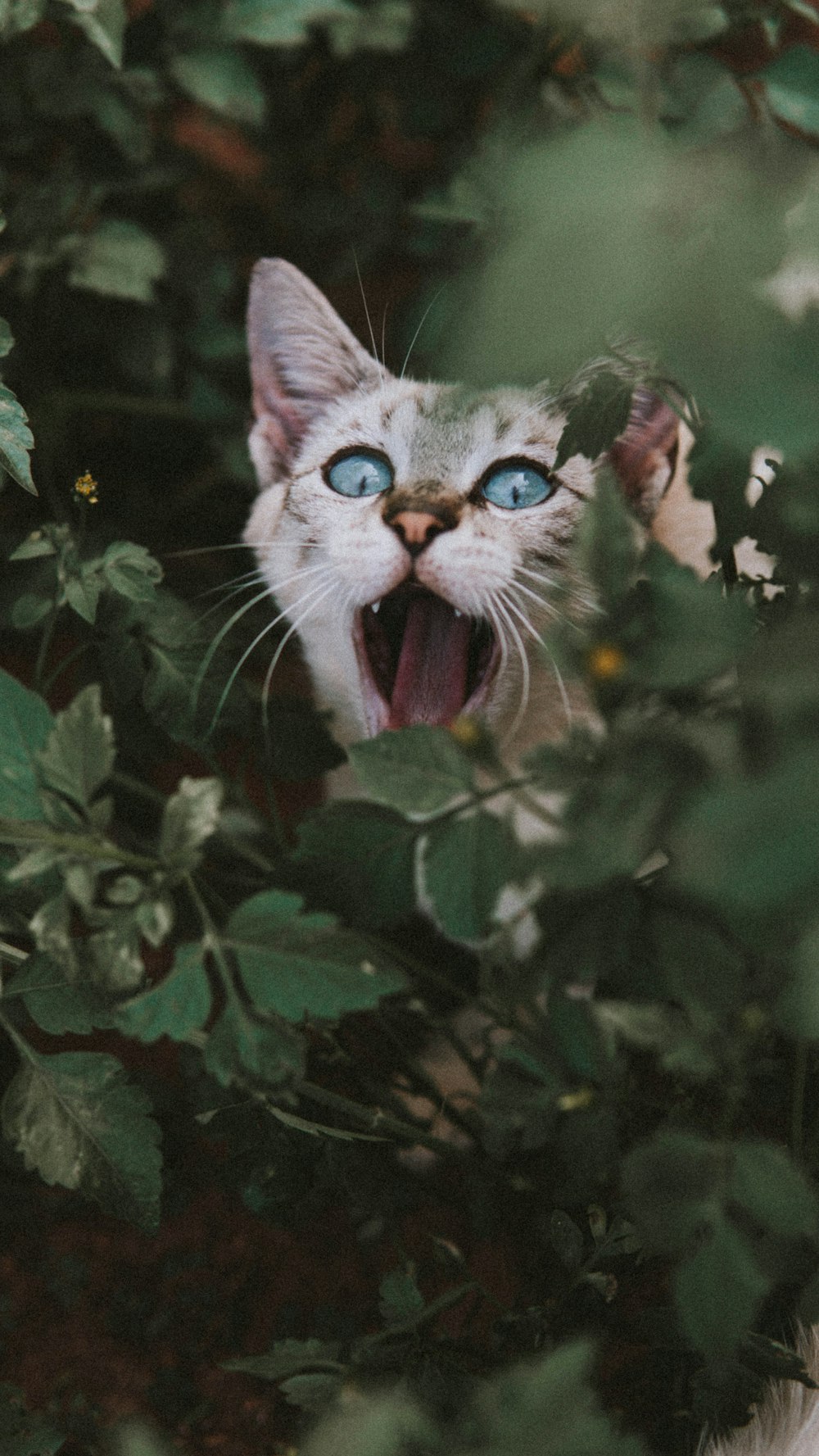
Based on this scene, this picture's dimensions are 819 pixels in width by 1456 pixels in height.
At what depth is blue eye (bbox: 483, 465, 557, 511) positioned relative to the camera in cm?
91

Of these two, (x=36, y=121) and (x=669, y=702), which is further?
(x=36, y=121)

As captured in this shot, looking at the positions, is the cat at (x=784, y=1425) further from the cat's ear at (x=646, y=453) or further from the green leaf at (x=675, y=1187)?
the cat's ear at (x=646, y=453)

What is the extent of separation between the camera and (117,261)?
125 centimetres

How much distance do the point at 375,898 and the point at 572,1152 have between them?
21cm

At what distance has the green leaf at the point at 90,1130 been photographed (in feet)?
2.36

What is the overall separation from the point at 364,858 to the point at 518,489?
425mm

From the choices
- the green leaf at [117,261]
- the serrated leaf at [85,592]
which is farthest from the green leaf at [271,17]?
the serrated leaf at [85,592]

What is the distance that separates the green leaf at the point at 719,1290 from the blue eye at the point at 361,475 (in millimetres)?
645

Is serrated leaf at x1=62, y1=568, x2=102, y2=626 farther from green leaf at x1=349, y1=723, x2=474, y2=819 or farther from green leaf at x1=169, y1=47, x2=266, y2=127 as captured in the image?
green leaf at x1=169, y1=47, x2=266, y2=127

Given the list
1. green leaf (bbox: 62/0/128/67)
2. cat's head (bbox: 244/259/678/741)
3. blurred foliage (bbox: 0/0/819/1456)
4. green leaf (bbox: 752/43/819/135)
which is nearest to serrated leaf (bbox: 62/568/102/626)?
blurred foliage (bbox: 0/0/819/1456)

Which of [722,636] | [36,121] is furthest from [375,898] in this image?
[36,121]

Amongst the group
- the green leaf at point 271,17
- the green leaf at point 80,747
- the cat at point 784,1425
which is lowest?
the cat at point 784,1425

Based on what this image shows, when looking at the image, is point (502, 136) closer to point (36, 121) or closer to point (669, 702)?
point (36, 121)

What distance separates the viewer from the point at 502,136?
117cm
